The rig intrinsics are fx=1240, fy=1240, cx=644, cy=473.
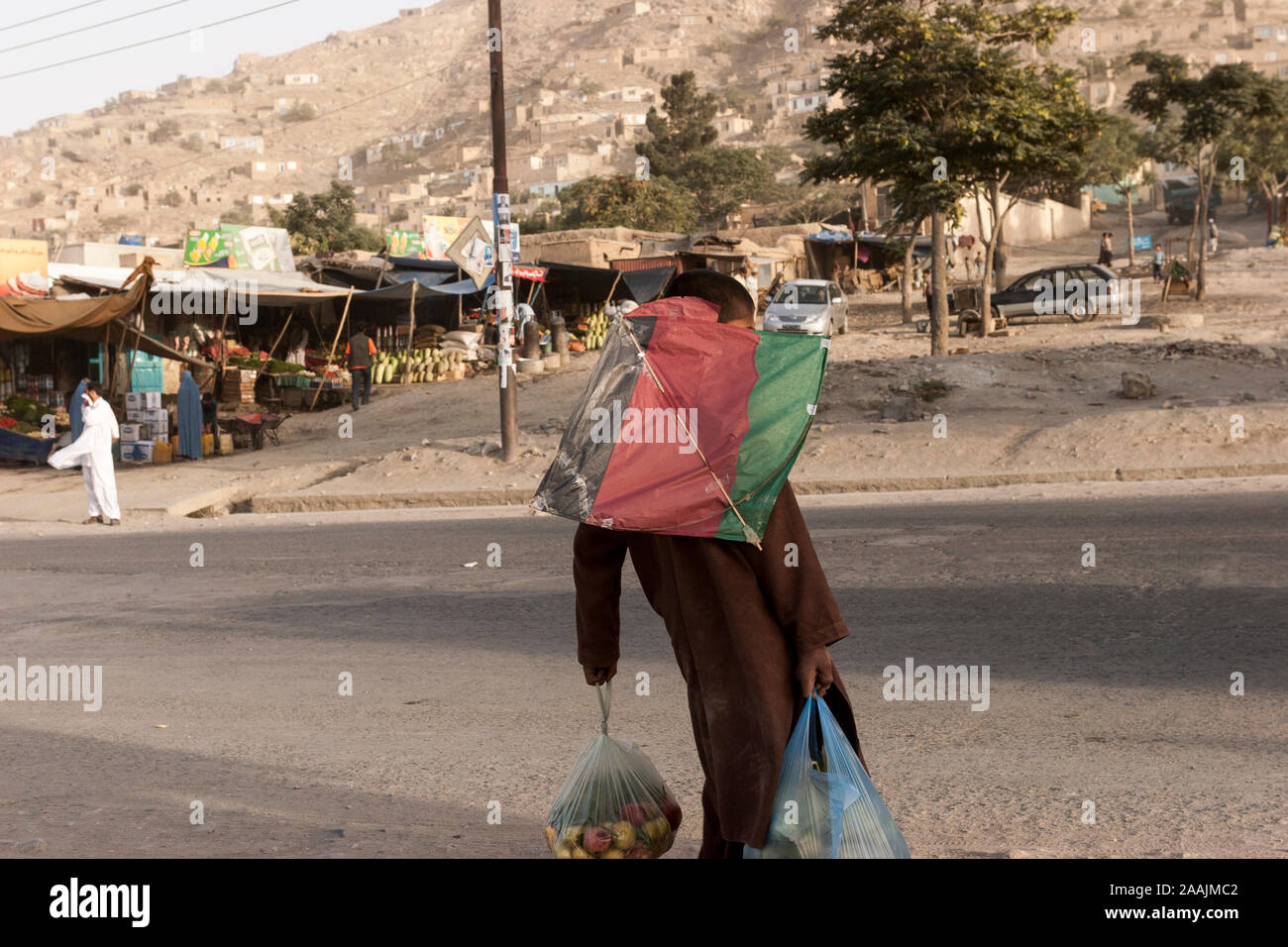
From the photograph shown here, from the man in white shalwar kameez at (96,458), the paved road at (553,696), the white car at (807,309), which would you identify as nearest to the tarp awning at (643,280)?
the white car at (807,309)

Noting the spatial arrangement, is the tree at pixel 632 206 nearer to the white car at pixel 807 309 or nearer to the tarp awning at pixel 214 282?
the white car at pixel 807 309

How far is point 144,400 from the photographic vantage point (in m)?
21.4

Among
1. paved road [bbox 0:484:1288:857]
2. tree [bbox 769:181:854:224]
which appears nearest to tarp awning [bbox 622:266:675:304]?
paved road [bbox 0:484:1288:857]

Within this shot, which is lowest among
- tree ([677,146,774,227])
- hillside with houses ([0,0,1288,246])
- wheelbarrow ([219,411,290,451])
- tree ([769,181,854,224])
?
wheelbarrow ([219,411,290,451])

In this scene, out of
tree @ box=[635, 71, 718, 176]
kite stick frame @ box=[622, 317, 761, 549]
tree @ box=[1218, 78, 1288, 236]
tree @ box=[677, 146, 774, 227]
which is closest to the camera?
kite stick frame @ box=[622, 317, 761, 549]

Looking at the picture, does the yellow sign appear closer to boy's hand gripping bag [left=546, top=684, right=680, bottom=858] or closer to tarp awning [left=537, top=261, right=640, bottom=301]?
tarp awning [left=537, top=261, right=640, bottom=301]

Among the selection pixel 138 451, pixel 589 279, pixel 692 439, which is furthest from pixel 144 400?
pixel 692 439

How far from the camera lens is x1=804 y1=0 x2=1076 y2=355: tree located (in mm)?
22031

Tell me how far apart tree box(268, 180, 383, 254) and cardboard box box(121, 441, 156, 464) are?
39.3 m

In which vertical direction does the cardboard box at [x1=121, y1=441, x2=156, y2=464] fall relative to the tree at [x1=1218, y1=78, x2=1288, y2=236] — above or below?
below

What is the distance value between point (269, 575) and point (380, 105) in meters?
195

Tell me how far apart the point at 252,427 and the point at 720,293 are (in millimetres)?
19774

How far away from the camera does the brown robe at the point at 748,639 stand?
2984 mm

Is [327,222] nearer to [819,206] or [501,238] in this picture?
[819,206]
